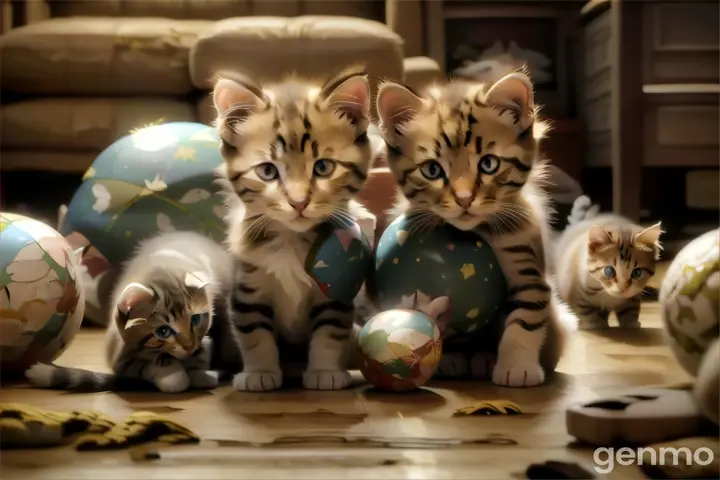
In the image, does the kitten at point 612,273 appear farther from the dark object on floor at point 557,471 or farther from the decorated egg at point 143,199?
the dark object on floor at point 557,471

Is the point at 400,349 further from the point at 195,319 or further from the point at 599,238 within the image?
the point at 599,238

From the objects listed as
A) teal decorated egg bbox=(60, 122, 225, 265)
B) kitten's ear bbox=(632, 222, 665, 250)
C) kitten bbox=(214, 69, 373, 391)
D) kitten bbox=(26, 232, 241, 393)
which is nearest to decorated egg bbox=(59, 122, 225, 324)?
teal decorated egg bbox=(60, 122, 225, 265)

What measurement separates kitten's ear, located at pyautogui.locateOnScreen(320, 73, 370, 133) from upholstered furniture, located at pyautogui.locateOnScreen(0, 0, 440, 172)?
59.5 inches

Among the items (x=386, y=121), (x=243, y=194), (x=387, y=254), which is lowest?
(x=387, y=254)

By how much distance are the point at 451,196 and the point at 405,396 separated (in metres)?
0.34

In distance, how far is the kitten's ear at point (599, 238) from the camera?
214 centimetres

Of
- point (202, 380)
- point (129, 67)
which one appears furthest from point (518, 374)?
point (129, 67)

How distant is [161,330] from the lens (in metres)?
1.40

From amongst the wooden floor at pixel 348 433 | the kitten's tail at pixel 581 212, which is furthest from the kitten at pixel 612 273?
the wooden floor at pixel 348 433

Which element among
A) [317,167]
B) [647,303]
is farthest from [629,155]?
[317,167]

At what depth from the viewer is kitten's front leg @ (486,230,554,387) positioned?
4.72 feet

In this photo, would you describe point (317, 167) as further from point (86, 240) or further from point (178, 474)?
point (86, 240)

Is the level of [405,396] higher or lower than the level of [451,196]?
lower

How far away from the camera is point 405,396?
1.38 m
